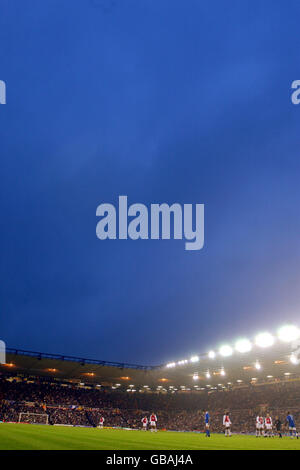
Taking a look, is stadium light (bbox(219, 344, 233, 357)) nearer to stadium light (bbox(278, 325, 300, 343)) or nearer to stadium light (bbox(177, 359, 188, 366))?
stadium light (bbox(278, 325, 300, 343))

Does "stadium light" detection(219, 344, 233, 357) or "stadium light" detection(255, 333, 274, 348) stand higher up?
"stadium light" detection(255, 333, 274, 348)

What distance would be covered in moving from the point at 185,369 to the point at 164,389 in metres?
24.1

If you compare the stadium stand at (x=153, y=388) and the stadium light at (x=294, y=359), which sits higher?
the stadium light at (x=294, y=359)

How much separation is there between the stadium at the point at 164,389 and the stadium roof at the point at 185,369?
0.11m

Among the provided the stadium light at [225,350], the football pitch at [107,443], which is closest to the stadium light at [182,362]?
the stadium light at [225,350]

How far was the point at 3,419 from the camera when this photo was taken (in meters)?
44.1

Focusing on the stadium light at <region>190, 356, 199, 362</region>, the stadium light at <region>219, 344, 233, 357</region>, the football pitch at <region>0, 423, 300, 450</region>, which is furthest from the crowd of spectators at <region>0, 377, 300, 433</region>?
the football pitch at <region>0, 423, 300, 450</region>

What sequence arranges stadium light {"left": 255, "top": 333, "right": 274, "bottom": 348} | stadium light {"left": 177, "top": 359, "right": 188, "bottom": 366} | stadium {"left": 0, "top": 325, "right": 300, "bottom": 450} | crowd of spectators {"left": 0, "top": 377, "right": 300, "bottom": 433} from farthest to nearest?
crowd of spectators {"left": 0, "top": 377, "right": 300, "bottom": 433} < stadium light {"left": 177, "top": 359, "right": 188, "bottom": 366} < stadium {"left": 0, "top": 325, "right": 300, "bottom": 450} < stadium light {"left": 255, "top": 333, "right": 274, "bottom": 348}

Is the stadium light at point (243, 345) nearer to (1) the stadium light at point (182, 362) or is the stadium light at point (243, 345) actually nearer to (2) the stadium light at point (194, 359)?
(2) the stadium light at point (194, 359)

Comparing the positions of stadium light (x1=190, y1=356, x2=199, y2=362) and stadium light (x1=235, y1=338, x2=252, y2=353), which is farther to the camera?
stadium light (x1=190, y1=356, x2=199, y2=362)

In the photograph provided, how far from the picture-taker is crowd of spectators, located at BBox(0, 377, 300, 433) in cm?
5041

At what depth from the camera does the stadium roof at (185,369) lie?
45250mm
